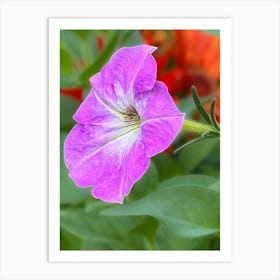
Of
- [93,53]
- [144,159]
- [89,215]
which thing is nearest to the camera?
[144,159]

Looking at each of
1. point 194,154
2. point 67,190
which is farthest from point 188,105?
point 67,190

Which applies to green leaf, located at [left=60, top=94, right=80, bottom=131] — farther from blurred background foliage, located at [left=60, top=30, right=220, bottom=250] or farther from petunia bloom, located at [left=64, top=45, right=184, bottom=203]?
petunia bloom, located at [left=64, top=45, right=184, bottom=203]

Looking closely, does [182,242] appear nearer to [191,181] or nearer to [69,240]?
[191,181]
